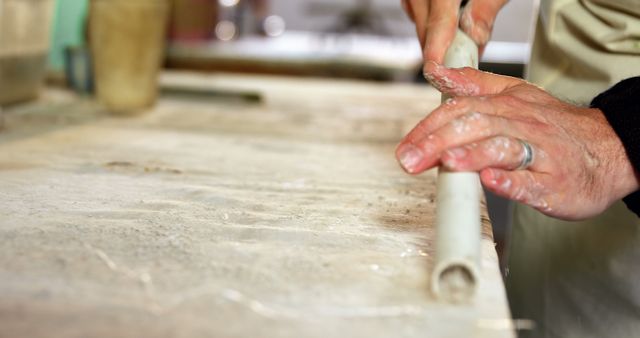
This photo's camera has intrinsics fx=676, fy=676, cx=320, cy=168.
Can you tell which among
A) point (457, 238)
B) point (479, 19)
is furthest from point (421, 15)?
point (457, 238)

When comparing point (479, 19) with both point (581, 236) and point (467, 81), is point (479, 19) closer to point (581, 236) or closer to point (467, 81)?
point (467, 81)

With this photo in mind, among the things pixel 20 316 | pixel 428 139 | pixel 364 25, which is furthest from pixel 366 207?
pixel 364 25

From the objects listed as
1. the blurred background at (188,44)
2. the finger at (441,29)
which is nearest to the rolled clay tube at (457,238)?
the finger at (441,29)

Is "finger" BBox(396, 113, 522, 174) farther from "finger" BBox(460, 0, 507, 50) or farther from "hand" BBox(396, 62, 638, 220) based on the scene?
"finger" BBox(460, 0, 507, 50)

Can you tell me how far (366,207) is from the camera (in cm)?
100

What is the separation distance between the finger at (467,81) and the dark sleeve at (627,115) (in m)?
0.12

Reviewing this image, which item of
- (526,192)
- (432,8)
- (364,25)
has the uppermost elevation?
(432,8)

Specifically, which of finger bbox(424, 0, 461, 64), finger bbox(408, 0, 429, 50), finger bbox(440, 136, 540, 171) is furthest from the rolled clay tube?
finger bbox(408, 0, 429, 50)

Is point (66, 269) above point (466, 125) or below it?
below

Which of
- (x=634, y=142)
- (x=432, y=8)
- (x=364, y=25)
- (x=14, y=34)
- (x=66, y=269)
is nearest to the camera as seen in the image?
(x=66, y=269)

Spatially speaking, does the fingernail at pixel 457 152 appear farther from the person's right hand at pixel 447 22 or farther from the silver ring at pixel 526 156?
the person's right hand at pixel 447 22

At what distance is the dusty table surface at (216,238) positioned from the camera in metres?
0.62

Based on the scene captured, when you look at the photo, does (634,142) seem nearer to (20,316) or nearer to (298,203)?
(298,203)

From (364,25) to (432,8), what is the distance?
5370mm
